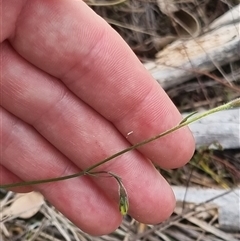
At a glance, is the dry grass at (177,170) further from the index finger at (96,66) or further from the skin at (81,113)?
the index finger at (96,66)

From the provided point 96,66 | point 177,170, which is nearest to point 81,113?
point 96,66

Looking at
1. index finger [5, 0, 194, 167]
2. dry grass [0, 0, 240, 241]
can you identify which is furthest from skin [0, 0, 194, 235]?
dry grass [0, 0, 240, 241]

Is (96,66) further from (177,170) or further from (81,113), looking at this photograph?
(177,170)

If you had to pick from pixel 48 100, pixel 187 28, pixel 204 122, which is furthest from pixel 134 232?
pixel 187 28

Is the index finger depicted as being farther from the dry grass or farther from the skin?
the dry grass

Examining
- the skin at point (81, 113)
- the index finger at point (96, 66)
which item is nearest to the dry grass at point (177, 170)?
the skin at point (81, 113)

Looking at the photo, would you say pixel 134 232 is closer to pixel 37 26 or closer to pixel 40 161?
pixel 40 161
